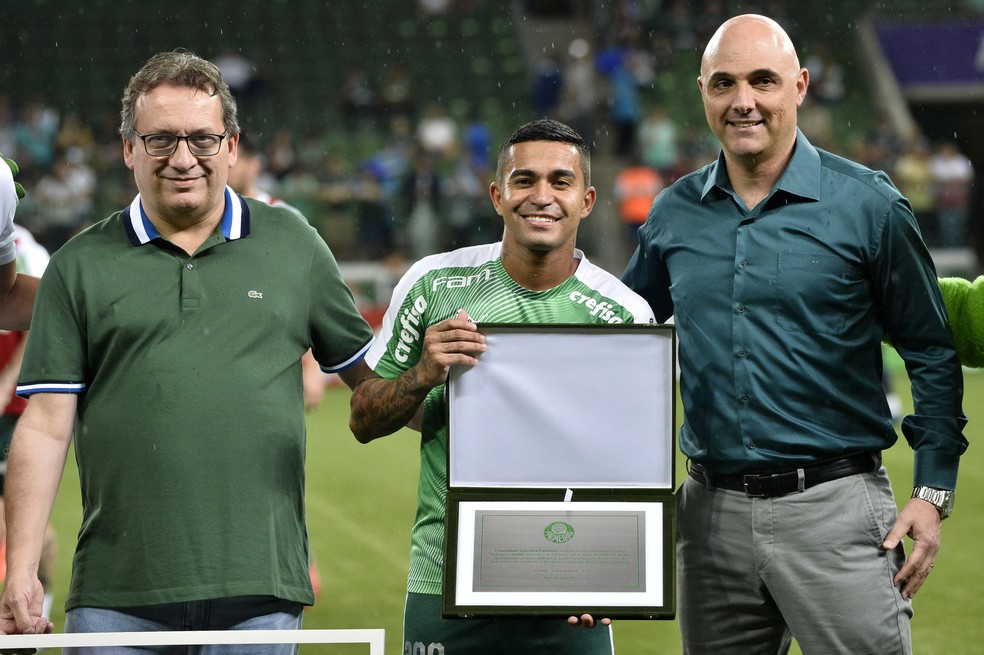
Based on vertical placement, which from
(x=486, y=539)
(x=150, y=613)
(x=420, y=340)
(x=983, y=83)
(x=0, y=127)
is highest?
(x=983, y=83)

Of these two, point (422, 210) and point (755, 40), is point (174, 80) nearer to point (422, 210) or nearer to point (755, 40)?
point (755, 40)

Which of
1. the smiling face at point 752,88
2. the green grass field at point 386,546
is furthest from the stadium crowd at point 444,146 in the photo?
the smiling face at point 752,88

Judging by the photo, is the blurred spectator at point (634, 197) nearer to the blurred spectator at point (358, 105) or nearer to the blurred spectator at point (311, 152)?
the blurred spectator at point (311, 152)

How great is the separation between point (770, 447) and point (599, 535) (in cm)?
55

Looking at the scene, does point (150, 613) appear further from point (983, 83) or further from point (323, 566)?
point (983, 83)

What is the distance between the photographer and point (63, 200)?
57.1ft

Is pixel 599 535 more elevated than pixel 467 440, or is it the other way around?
pixel 467 440

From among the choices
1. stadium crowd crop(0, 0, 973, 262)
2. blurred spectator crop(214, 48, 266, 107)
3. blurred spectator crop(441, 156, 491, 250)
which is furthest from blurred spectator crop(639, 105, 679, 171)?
blurred spectator crop(214, 48, 266, 107)

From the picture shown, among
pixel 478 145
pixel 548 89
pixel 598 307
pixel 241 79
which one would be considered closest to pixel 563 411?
pixel 598 307

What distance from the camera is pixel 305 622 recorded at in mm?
5902

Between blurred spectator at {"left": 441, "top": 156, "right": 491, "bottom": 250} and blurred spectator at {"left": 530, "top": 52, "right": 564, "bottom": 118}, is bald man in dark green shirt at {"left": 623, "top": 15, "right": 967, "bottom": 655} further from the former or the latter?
blurred spectator at {"left": 530, "top": 52, "right": 564, "bottom": 118}

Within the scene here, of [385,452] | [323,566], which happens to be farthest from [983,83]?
[323,566]

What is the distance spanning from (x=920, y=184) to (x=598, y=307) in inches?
711

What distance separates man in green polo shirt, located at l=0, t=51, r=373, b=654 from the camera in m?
2.63
